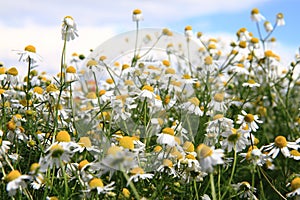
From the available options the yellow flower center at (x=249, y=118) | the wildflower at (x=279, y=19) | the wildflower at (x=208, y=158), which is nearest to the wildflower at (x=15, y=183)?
the wildflower at (x=208, y=158)

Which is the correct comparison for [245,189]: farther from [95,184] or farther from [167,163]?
[95,184]

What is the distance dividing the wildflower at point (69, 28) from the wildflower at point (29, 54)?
185 millimetres

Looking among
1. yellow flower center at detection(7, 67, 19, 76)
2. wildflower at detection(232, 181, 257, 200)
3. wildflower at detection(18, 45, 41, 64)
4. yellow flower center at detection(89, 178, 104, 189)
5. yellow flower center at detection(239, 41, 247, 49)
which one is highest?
yellow flower center at detection(239, 41, 247, 49)

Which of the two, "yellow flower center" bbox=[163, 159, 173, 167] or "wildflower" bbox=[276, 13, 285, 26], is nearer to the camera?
"yellow flower center" bbox=[163, 159, 173, 167]

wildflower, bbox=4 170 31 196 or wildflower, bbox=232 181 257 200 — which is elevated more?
wildflower, bbox=4 170 31 196

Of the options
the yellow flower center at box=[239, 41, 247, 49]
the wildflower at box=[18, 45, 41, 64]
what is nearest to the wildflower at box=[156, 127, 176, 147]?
the wildflower at box=[18, 45, 41, 64]

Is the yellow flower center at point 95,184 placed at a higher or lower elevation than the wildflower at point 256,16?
lower

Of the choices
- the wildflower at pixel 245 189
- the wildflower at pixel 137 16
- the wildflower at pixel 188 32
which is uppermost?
the wildflower at pixel 137 16

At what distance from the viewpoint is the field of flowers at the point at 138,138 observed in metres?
1.87

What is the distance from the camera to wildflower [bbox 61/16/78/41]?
254cm

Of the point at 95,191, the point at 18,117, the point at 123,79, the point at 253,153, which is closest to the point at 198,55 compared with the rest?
the point at 123,79

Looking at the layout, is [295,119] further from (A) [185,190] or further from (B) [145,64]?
(A) [185,190]

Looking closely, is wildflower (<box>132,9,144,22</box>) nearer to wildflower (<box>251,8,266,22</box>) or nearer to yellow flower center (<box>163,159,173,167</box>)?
wildflower (<box>251,8,266,22</box>)

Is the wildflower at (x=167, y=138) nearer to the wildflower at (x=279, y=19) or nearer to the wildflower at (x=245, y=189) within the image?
the wildflower at (x=245, y=189)
